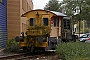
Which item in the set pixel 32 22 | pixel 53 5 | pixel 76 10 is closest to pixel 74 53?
pixel 32 22

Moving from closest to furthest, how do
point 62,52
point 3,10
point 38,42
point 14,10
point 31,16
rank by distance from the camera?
1. point 62,52
2. point 38,42
3. point 31,16
4. point 3,10
5. point 14,10

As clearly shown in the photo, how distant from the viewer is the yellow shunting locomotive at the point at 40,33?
60.8 ft

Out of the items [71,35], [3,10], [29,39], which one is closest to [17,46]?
[29,39]

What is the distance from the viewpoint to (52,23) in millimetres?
19922

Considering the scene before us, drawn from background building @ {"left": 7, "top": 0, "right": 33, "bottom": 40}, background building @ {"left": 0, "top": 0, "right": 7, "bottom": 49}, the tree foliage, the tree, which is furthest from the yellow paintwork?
the tree

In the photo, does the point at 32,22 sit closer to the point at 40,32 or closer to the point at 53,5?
the point at 40,32

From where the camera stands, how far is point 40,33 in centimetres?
1856

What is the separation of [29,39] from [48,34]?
1.31m

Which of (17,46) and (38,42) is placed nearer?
(38,42)

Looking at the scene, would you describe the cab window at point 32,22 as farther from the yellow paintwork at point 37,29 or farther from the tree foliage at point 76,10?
the tree foliage at point 76,10

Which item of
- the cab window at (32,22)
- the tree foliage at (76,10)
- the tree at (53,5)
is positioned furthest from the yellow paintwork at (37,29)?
the tree at (53,5)

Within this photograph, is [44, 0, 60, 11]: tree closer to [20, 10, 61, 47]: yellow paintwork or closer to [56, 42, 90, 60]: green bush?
[20, 10, 61, 47]: yellow paintwork

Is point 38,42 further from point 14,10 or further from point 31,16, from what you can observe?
point 14,10

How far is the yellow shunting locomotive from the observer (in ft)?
60.8
